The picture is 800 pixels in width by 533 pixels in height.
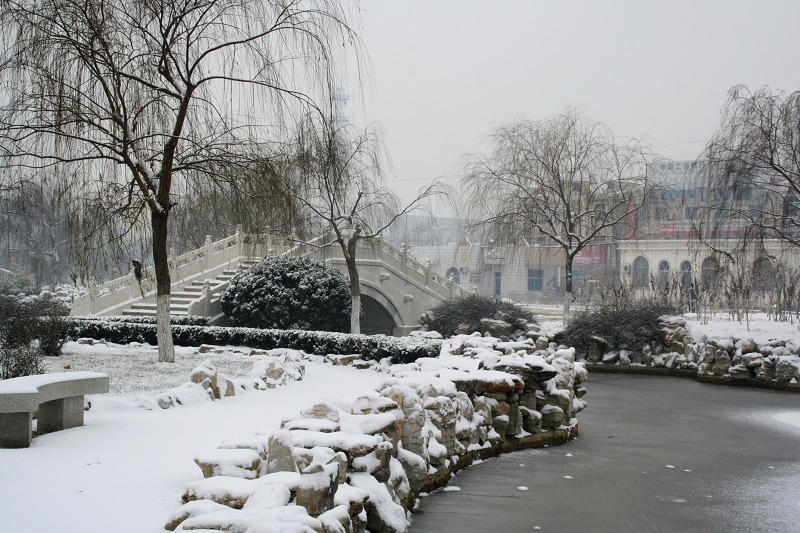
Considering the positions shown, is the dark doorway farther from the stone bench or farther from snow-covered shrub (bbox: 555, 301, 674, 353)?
the stone bench

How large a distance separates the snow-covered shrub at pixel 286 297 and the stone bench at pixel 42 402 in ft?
51.2

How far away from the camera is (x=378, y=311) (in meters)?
32.3

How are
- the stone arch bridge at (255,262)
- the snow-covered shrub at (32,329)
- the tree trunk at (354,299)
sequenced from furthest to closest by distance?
1. the stone arch bridge at (255,262)
2. the tree trunk at (354,299)
3. the snow-covered shrub at (32,329)

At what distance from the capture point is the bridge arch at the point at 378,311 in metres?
29.1

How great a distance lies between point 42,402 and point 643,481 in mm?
6063

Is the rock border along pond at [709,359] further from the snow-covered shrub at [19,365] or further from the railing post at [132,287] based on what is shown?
the snow-covered shrub at [19,365]

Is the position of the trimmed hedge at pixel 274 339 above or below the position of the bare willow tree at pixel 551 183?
below

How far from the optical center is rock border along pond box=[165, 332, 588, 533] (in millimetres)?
4672

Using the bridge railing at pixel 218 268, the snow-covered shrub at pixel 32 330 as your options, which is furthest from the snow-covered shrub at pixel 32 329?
the bridge railing at pixel 218 268

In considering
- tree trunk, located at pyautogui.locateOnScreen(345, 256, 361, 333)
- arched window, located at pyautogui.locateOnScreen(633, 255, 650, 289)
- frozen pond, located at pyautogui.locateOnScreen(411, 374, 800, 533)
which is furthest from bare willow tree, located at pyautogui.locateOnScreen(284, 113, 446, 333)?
arched window, located at pyautogui.locateOnScreen(633, 255, 650, 289)

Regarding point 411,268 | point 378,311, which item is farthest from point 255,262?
point 378,311

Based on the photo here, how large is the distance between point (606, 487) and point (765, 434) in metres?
4.92

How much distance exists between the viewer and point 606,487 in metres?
8.37

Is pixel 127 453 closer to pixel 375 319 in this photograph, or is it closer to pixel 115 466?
pixel 115 466
